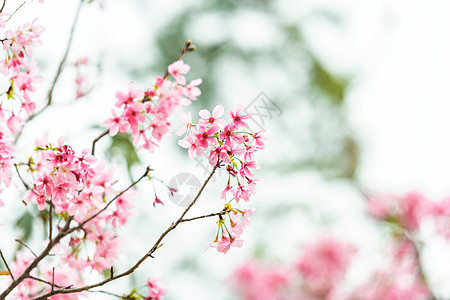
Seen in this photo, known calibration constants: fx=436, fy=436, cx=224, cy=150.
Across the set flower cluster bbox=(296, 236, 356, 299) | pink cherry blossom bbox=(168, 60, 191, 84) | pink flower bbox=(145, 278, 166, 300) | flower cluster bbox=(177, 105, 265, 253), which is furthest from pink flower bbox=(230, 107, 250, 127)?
flower cluster bbox=(296, 236, 356, 299)

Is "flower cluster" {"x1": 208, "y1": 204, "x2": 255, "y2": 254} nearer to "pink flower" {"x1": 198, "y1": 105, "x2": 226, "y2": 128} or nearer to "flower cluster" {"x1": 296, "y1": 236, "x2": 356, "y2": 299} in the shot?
"pink flower" {"x1": 198, "y1": 105, "x2": 226, "y2": 128}

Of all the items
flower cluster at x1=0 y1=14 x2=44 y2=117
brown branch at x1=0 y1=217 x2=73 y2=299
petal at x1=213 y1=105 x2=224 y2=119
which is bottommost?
brown branch at x1=0 y1=217 x2=73 y2=299

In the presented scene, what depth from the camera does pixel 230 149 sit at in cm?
69

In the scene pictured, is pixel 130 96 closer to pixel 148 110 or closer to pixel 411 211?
pixel 148 110

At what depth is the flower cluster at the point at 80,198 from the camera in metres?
0.68

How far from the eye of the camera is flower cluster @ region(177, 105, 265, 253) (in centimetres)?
69

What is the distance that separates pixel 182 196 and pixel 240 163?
19 cm

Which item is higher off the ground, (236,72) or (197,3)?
(197,3)

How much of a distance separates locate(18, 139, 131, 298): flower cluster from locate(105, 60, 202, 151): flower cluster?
0.08m

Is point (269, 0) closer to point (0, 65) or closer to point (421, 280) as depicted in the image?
Result: point (421, 280)

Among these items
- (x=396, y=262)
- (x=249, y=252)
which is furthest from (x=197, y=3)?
(x=396, y=262)

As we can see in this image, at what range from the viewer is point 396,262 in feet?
7.36

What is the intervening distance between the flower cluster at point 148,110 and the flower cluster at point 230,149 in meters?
0.04

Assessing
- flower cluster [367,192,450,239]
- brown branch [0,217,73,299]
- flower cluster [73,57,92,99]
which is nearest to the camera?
brown branch [0,217,73,299]
